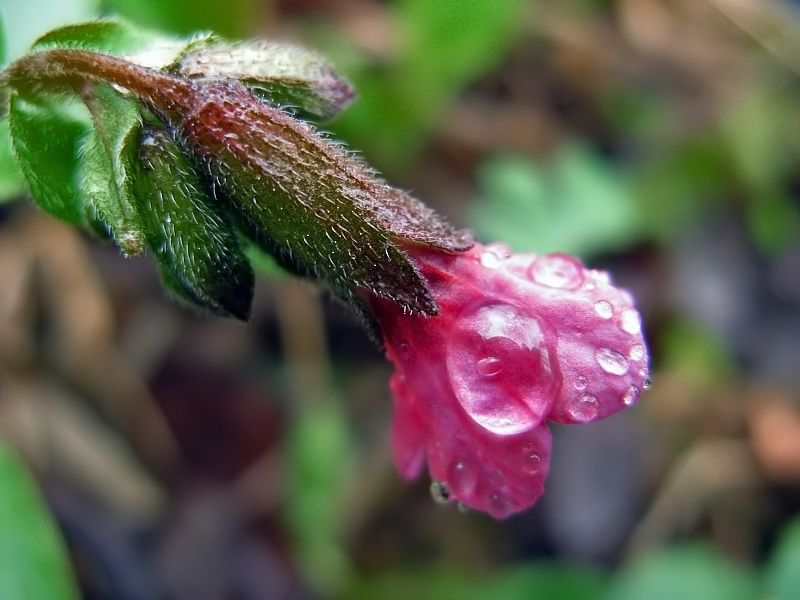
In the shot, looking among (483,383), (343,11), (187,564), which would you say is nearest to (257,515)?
(187,564)

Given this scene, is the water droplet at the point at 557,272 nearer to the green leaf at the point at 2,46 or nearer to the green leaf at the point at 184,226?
the green leaf at the point at 184,226

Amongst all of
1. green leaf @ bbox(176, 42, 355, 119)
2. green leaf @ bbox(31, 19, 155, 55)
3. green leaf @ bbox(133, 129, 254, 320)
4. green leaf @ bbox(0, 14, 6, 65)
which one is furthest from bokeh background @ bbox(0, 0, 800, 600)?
green leaf @ bbox(133, 129, 254, 320)

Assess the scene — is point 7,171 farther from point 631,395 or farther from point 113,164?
point 631,395

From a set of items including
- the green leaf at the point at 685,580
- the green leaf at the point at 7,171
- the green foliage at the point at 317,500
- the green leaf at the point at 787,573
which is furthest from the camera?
the green foliage at the point at 317,500

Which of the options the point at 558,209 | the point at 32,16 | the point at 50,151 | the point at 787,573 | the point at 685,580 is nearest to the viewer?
the point at 50,151

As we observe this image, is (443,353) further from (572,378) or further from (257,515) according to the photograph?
(257,515)

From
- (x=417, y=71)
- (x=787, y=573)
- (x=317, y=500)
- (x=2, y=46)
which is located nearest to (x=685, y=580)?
(x=787, y=573)

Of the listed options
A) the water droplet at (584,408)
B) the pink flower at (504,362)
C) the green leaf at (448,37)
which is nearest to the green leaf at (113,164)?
the pink flower at (504,362)
